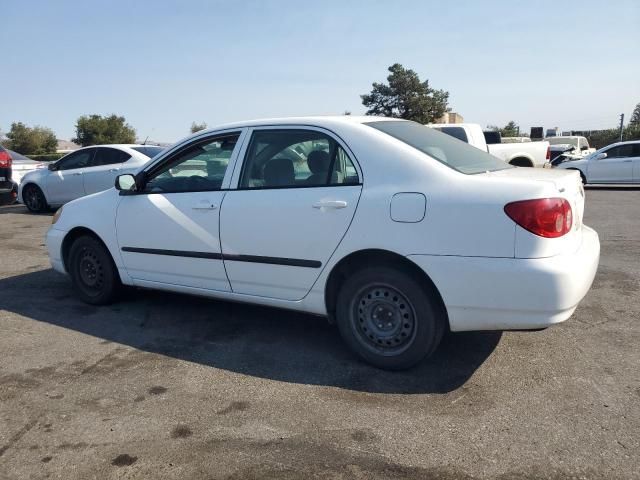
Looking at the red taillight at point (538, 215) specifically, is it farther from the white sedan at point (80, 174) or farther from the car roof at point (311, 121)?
the white sedan at point (80, 174)

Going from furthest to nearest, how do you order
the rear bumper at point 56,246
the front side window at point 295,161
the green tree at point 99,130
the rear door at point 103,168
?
the green tree at point 99,130
the rear door at point 103,168
the rear bumper at point 56,246
the front side window at point 295,161

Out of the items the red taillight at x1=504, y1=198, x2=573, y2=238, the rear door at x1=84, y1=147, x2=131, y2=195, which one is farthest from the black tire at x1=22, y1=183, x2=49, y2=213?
the red taillight at x1=504, y1=198, x2=573, y2=238

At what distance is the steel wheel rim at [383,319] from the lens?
356 centimetres

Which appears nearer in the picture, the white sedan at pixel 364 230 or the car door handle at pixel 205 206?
the white sedan at pixel 364 230

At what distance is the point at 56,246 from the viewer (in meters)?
5.36

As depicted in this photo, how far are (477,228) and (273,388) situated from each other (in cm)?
157

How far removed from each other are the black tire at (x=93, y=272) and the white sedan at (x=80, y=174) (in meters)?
6.13

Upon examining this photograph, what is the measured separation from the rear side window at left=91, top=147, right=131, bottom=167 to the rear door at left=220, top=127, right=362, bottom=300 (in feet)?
26.4

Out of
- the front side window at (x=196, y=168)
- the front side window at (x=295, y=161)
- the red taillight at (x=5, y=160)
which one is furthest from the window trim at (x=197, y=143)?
the red taillight at (x=5, y=160)

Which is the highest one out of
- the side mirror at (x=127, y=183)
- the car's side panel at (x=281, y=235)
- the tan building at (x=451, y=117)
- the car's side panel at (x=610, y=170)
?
the tan building at (x=451, y=117)


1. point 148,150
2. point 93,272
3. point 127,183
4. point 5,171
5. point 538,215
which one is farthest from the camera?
point 5,171

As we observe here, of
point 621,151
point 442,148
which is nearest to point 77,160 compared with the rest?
point 442,148

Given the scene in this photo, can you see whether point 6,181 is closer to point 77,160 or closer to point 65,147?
point 77,160

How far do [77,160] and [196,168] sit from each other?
28.5 ft
